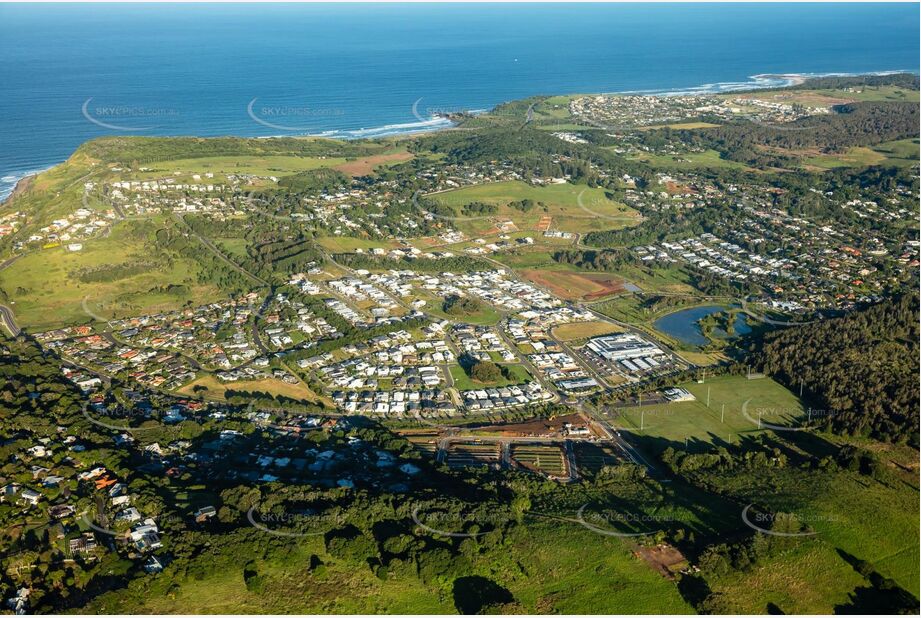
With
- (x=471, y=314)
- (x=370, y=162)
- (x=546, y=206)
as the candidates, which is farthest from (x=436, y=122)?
(x=471, y=314)

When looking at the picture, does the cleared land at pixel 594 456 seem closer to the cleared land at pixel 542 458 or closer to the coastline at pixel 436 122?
the cleared land at pixel 542 458

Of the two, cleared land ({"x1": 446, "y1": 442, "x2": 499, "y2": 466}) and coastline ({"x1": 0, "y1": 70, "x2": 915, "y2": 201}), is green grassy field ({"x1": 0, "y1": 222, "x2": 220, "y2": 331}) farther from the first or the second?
cleared land ({"x1": 446, "y1": 442, "x2": 499, "y2": 466})

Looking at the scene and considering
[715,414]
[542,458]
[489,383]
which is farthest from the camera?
[489,383]

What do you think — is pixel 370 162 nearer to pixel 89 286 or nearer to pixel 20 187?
pixel 20 187

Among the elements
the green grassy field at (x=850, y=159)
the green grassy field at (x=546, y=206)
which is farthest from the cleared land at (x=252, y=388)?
the green grassy field at (x=850, y=159)

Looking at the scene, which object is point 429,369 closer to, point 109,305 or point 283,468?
point 283,468

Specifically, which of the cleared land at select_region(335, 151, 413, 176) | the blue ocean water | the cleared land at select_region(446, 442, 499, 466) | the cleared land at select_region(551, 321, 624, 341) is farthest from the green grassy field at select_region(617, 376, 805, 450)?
the blue ocean water
